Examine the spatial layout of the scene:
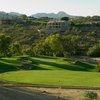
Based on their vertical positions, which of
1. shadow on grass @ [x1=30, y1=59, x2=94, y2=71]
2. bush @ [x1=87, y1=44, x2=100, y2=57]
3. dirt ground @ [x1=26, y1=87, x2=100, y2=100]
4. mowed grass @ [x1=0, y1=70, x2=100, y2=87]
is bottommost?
bush @ [x1=87, y1=44, x2=100, y2=57]

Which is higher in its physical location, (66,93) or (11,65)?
(66,93)

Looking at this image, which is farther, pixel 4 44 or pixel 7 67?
pixel 4 44

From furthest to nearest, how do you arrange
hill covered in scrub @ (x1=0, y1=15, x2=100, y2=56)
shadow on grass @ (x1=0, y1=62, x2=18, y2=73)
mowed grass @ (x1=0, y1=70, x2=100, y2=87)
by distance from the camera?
hill covered in scrub @ (x1=0, y1=15, x2=100, y2=56), shadow on grass @ (x1=0, y1=62, x2=18, y2=73), mowed grass @ (x1=0, y1=70, x2=100, y2=87)

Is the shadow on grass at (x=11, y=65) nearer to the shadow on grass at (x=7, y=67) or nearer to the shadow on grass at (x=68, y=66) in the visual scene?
the shadow on grass at (x=7, y=67)

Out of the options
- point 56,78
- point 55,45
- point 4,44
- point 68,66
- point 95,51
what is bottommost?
point 95,51

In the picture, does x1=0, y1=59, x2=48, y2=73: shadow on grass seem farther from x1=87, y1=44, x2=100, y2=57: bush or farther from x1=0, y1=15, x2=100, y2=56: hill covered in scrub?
x1=87, y1=44, x2=100, y2=57: bush

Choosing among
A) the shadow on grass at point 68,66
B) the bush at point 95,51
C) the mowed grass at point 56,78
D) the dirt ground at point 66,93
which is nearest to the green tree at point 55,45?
the bush at point 95,51

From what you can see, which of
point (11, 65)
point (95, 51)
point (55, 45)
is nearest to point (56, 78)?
point (11, 65)

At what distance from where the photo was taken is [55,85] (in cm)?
3666

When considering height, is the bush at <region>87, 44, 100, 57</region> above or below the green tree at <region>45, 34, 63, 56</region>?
below

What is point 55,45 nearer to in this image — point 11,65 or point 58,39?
point 58,39

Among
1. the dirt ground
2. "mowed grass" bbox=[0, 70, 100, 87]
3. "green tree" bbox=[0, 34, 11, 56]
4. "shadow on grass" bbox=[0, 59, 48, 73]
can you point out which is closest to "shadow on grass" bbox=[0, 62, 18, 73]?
"shadow on grass" bbox=[0, 59, 48, 73]

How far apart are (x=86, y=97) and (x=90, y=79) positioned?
448 inches

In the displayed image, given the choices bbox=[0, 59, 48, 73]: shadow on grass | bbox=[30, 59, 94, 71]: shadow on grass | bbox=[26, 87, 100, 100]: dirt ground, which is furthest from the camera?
bbox=[30, 59, 94, 71]: shadow on grass
